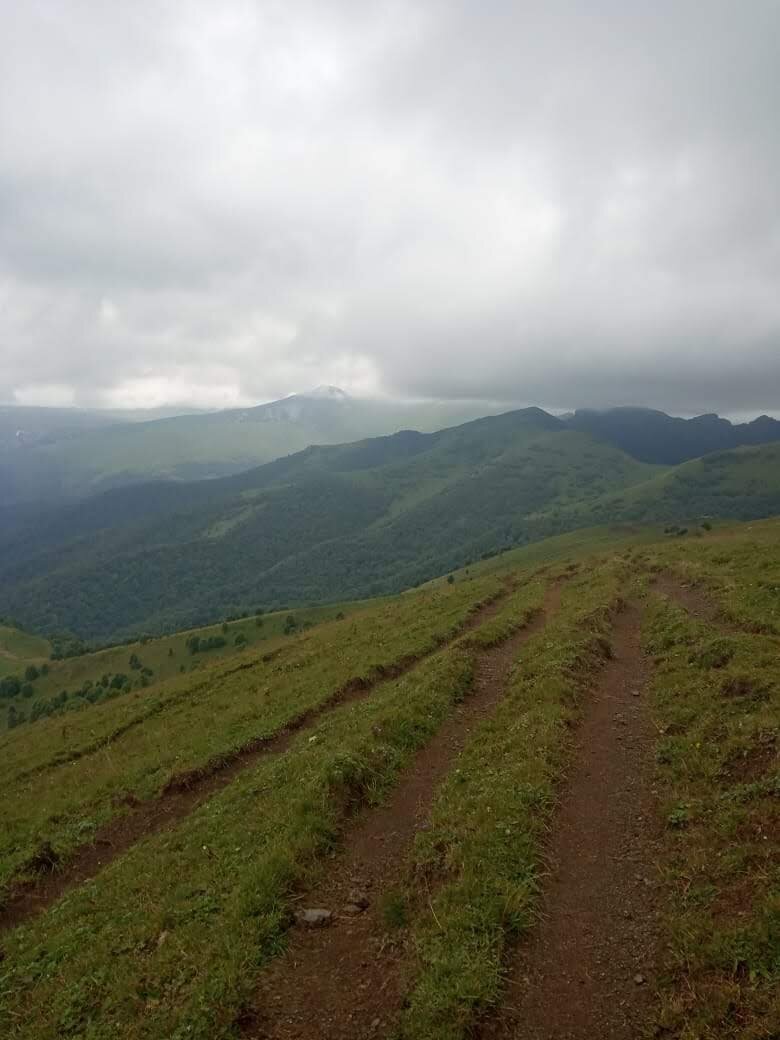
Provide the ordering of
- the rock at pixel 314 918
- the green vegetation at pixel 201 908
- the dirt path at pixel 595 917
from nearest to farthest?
the dirt path at pixel 595 917 → the green vegetation at pixel 201 908 → the rock at pixel 314 918

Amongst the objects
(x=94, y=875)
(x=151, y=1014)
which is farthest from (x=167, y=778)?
(x=151, y=1014)

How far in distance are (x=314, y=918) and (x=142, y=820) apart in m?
10.6

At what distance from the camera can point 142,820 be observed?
19156 millimetres

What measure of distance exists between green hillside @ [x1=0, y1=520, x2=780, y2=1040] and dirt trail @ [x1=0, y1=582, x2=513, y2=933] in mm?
97

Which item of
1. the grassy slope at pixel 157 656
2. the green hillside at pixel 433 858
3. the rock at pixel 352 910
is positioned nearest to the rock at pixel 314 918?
the green hillside at pixel 433 858

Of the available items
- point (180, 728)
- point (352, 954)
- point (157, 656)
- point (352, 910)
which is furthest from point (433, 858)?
point (157, 656)

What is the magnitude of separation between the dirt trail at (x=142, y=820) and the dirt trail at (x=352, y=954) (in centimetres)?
803

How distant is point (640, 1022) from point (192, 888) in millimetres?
9637

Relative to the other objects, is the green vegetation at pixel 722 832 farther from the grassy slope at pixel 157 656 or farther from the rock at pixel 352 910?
the grassy slope at pixel 157 656

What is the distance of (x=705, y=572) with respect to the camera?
38.3m

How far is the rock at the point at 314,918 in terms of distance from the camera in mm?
11305

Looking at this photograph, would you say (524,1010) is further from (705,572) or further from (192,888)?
(705,572)

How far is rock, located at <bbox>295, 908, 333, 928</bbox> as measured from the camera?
1130 cm

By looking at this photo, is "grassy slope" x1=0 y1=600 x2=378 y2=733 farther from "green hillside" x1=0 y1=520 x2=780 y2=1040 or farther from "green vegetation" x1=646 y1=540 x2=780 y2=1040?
"green vegetation" x1=646 y1=540 x2=780 y2=1040
